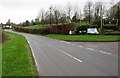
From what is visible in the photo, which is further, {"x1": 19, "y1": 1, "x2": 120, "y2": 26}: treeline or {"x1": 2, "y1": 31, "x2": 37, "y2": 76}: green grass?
{"x1": 19, "y1": 1, "x2": 120, "y2": 26}: treeline

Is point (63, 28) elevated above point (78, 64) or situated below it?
above

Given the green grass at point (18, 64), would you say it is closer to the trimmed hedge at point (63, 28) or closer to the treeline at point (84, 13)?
the trimmed hedge at point (63, 28)

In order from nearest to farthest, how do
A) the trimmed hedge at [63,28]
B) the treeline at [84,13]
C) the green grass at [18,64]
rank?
1. the green grass at [18,64]
2. the trimmed hedge at [63,28]
3. the treeline at [84,13]

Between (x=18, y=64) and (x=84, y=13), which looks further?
(x=84, y=13)

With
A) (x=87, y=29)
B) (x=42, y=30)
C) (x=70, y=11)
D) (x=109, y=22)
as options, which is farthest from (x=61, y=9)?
(x=87, y=29)

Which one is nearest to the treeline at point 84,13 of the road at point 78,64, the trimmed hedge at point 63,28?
the trimmed hedge at point 63,28

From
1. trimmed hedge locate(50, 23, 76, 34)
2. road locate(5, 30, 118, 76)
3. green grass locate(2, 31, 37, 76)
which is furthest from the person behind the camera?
trimmed hedge locate(50, 23, 76, 34)

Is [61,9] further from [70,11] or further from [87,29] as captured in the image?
[87,29]

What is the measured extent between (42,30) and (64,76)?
144ft

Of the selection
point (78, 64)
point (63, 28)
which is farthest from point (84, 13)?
point (78, 64)

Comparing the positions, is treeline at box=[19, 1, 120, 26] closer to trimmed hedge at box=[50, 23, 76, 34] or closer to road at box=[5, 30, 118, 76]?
trimmed hedge at box=[50, 23, 76, 34]

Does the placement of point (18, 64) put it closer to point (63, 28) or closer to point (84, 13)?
point (63, 28)

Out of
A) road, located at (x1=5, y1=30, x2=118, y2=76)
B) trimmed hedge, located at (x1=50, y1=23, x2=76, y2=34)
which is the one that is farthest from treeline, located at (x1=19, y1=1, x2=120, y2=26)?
road, located at (x1=5, y1=30, x2=118, y2=76)

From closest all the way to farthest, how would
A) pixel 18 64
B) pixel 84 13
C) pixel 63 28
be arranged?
1. pixel 18 64
2. pixel 63 28
3. pixel 84 13
